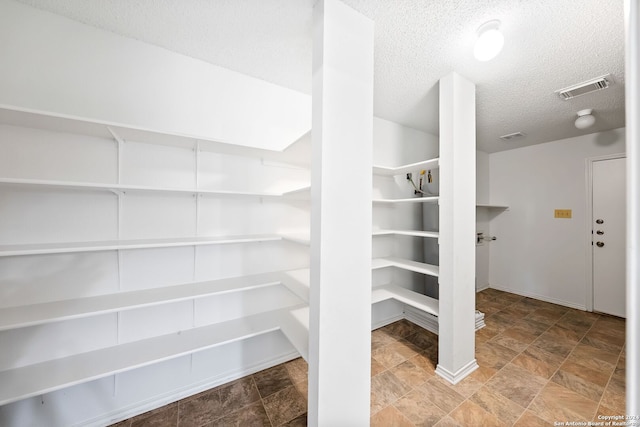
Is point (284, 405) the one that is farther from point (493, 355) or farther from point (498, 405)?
point (493, 355)

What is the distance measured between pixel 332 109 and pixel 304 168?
3.35ft

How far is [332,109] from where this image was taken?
1194 millimetres

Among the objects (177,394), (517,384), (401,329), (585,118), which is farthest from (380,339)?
(585,118)

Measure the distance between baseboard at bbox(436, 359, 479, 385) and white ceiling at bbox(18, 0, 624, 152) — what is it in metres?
2.50

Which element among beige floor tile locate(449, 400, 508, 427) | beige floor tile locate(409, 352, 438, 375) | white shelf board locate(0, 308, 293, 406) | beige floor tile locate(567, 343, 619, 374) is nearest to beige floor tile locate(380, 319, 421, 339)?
beige floor tile locate(409, 352, 438, 375)

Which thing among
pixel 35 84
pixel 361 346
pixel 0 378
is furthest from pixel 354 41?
pixel 0 378

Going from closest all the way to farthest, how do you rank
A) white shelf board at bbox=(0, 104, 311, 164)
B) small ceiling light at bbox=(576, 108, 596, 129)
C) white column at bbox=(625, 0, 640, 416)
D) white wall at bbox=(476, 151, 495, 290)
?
white column at bbox=(625, 0, 640, 416) → white shelf board at bbox=(0, 104, 311, 164) → small ceiling light at bbox=(576, 108, 596, 129) → white wall at bbox=(476, 151, 495, 290)

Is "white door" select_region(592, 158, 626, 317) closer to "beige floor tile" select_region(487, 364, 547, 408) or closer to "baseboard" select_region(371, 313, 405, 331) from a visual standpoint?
"beige floor tile" select_region(487, 364, 547, 408)

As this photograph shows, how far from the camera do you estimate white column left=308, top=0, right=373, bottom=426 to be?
46.3 inches

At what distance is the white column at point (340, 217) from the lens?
46.3 inches

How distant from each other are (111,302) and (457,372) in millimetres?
2558

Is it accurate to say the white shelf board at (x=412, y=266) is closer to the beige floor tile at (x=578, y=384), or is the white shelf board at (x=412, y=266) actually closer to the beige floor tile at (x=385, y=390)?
the beige floor tile at (x=385, y=390)

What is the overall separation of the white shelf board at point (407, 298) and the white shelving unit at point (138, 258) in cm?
89

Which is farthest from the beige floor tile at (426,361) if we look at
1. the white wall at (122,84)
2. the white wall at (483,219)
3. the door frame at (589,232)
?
the door frame at (589,232)
